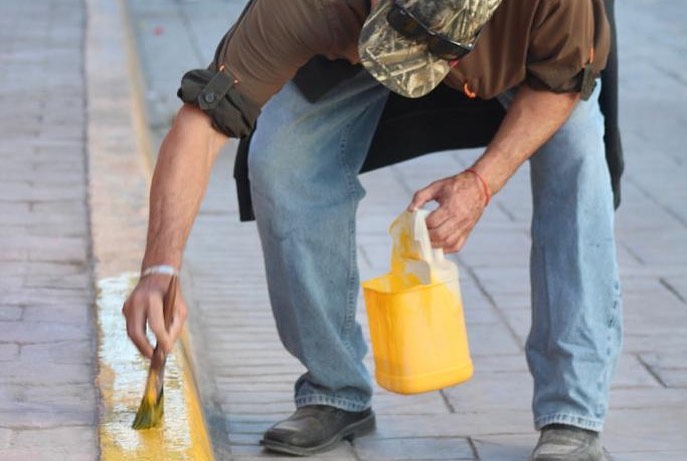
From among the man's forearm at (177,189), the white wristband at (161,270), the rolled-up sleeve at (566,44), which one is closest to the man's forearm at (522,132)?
the rolled-up sleeve at (566,44)

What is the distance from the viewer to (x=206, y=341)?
187 inches

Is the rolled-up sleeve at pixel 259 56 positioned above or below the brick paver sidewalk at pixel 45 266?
above

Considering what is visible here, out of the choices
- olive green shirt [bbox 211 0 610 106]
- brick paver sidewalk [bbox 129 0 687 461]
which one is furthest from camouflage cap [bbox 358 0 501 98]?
brick paver sidewalk [bbox 129 0 687 461]

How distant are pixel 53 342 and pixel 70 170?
1.90 m

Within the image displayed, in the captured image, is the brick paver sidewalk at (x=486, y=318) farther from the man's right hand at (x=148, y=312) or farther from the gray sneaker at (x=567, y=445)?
the man's right hand at (x=148, y=312)

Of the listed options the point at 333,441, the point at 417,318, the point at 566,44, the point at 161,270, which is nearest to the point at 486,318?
the point at 333,441

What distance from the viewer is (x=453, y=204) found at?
333cm

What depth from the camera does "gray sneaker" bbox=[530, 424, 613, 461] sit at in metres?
3.62

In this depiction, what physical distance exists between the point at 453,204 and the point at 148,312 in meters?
0.73

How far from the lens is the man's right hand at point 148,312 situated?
297 cm

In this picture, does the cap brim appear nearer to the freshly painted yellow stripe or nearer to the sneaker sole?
the freshly painted yellow stripe

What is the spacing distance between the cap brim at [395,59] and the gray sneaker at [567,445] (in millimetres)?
1004

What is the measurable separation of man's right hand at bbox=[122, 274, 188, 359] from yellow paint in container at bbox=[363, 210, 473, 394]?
62cm

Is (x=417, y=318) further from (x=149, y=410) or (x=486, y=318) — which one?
(x=486, y=318)
